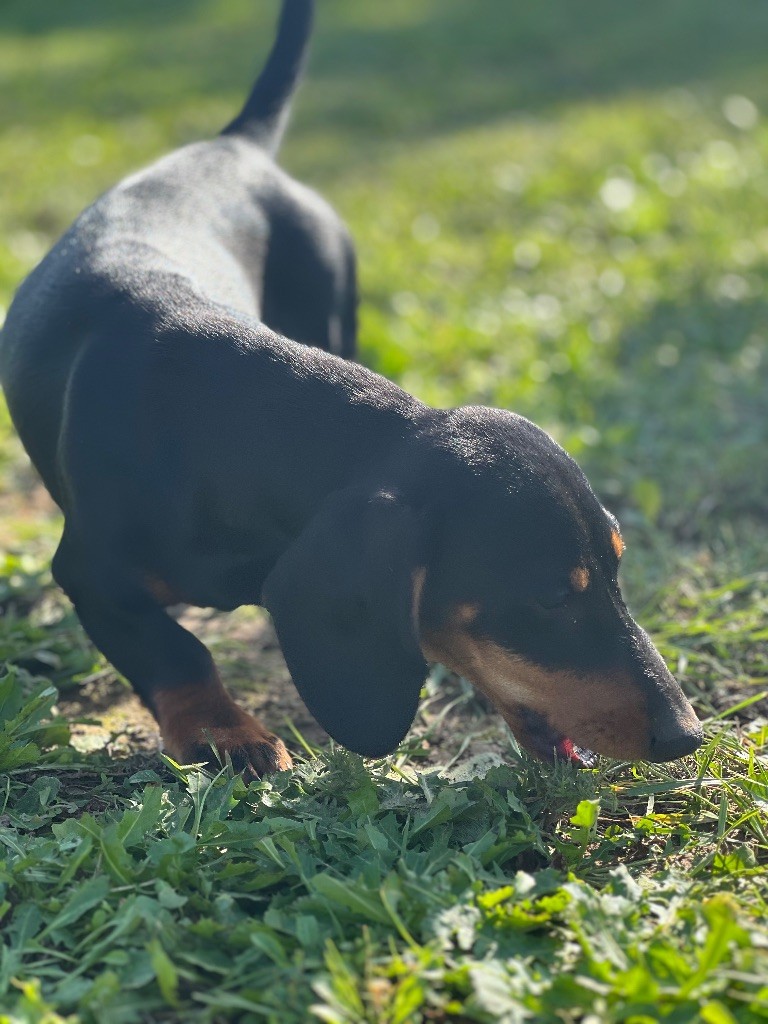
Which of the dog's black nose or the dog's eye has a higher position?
the dog's eye

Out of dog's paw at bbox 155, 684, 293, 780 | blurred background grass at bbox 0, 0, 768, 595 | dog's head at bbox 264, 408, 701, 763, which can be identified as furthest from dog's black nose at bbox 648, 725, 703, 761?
blurred background grass at bbox 0, 0, 768, 595

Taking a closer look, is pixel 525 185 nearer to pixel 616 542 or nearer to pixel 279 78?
pixel 279 78

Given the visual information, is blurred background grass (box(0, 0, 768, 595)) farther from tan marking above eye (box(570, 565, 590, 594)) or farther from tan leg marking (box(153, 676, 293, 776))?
tan leg marking (box(153, 676, 293, 776))

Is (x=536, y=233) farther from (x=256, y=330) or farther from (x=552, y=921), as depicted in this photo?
(x=552, y=921)

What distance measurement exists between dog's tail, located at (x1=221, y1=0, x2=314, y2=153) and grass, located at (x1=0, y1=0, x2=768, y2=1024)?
1353mm

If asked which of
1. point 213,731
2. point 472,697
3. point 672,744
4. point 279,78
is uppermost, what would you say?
point 279,78

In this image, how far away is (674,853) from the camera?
288cm

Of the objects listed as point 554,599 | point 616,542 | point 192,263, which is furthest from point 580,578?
point 192,263

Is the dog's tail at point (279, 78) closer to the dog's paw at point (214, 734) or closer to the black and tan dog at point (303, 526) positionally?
the black and tan dog at point (303, 526)

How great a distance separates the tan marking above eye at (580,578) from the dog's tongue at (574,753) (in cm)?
35

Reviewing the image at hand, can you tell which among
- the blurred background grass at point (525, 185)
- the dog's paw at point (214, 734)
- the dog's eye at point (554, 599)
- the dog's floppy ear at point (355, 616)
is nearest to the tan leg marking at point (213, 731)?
the dog's paw at point (214, 734)

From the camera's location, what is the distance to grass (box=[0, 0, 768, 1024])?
2.39m

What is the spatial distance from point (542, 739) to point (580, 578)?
39 cm

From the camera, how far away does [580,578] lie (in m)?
2.99
